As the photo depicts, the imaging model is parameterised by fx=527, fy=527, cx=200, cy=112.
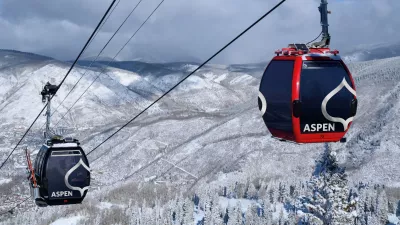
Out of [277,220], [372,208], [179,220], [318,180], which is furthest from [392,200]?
[318,180]

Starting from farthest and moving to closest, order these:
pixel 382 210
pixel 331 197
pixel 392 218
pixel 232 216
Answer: pixel 232 216, pixel 392 218, pixel 382 210, pixel 331 197

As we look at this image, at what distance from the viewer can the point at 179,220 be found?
19838 centimetres

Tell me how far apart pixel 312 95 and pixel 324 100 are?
0.47 meters

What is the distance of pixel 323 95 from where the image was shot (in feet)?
59.5

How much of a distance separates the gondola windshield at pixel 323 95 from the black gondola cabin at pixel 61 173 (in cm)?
1715

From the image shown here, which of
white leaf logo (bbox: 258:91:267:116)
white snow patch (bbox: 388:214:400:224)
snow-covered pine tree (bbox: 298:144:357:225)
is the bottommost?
white snow patch (bbox: 388:214:400:224)

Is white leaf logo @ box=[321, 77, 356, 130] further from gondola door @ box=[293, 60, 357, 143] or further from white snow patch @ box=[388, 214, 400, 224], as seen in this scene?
white snow patch @ box=[388, 214, 400, 224]

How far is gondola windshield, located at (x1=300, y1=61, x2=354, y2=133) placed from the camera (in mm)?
18062

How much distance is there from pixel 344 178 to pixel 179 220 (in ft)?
484

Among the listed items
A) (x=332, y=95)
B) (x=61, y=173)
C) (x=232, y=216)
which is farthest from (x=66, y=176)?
(x=232, y=216)

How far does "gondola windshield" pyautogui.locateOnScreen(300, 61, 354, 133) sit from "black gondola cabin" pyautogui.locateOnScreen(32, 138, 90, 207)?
1715 cm

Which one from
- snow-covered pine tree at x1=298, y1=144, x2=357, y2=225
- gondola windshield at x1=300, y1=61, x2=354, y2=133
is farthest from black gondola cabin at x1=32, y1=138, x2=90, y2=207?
snow-covered pine tree at x1=298, y1=144, x2=357, y2=225

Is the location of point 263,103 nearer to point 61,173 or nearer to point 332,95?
→ point 332,95

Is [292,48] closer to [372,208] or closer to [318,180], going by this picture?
[318,180]
